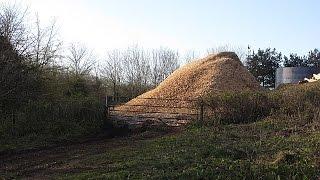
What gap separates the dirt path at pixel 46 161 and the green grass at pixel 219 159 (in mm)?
659

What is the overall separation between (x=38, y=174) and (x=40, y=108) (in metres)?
12.5

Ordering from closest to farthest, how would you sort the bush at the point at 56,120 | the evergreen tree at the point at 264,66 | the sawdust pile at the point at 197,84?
the bush at the point at 56,120
the sawdust pile at the point at 197,84
the evergreen tree at the point at 264,66

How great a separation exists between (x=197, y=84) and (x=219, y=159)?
64.9 feet

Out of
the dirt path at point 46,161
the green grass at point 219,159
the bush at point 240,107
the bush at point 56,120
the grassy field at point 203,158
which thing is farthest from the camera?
the bush at point 240,107

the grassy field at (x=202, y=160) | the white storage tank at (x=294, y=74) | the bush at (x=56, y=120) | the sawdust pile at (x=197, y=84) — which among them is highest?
the white storage tank at (x=294, y=74)

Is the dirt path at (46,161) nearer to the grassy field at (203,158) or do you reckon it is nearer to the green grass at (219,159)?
the grassy field at (203,158)

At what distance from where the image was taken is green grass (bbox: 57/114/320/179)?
10492mm

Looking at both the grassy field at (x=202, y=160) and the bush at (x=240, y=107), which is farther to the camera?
the bush at (x=240, y=107)

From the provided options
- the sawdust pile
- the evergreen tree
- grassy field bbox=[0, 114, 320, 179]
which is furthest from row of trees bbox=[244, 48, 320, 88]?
grassy field bbox=[0, 114, 320, 179]

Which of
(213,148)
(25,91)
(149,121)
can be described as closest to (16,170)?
(213,148)

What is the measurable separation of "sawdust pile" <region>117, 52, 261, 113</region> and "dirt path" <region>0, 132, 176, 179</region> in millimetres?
Answer: 9929

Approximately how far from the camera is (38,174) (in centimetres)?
1233

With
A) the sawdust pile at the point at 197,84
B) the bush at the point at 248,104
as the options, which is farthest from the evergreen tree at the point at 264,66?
the bush at the point at 248,104

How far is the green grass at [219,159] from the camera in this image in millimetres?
10492
